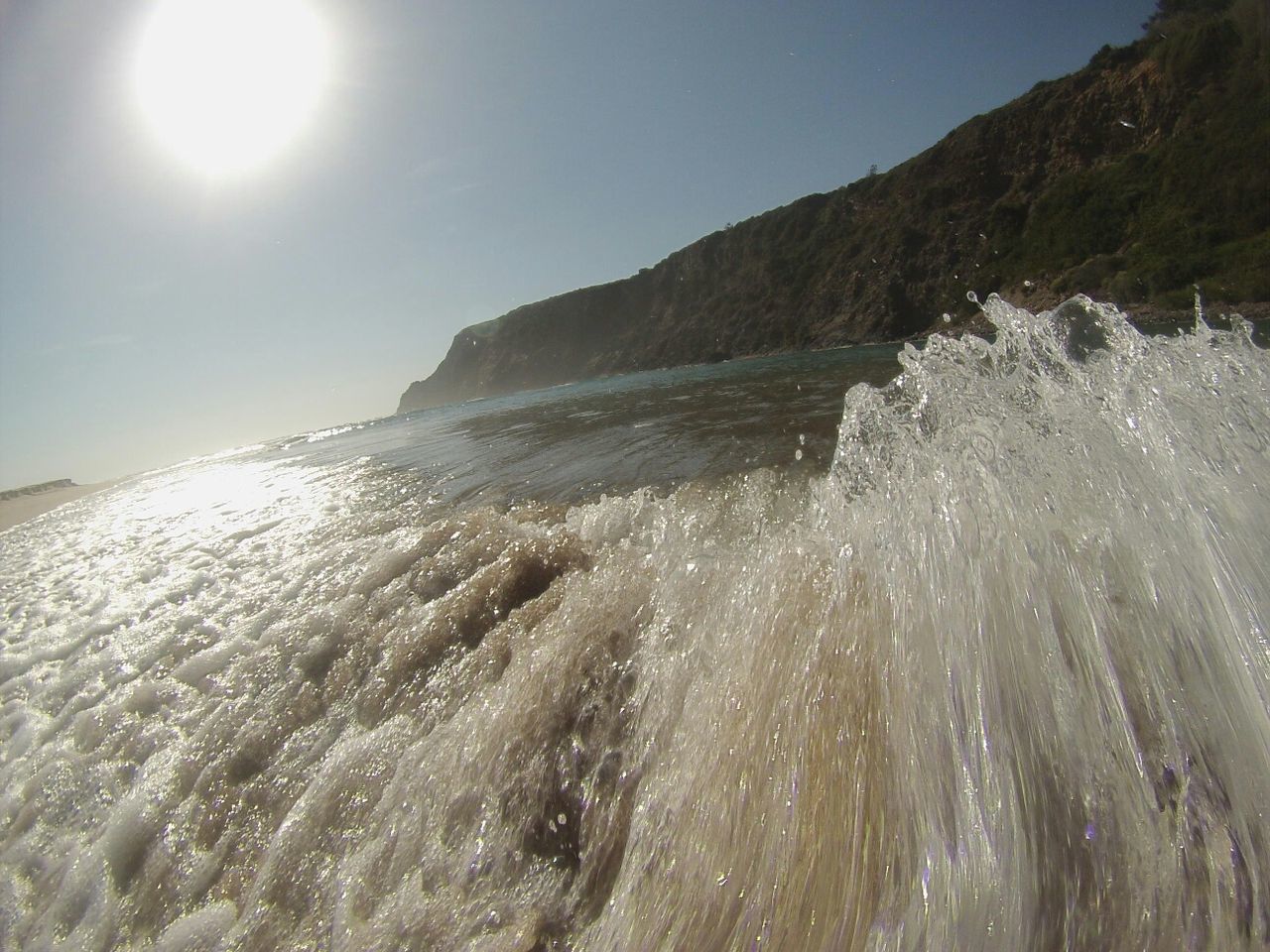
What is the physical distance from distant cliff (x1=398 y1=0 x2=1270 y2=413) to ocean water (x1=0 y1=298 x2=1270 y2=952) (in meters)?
26.6

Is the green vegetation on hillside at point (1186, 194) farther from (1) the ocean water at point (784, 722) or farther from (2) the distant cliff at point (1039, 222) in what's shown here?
(1) the ocean water at point (784, 722)

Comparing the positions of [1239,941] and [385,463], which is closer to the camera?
[1239,941]

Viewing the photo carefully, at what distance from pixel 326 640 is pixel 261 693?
0.46m

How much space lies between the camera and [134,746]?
2.88 m

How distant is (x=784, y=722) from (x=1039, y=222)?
52496 mm

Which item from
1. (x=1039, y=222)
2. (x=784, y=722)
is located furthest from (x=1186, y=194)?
(x=784, y=722)

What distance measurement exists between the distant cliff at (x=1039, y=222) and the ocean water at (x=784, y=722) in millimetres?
26563

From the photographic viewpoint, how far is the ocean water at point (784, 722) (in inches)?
50.6

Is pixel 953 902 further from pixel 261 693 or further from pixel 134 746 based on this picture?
pixel 134 746

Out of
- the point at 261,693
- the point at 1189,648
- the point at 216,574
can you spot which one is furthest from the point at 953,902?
the point at 216,574

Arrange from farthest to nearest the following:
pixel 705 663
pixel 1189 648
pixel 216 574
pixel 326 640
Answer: pixel 216 574 < pixel 326 640 < pixel 705 663 < pixel 1189 648

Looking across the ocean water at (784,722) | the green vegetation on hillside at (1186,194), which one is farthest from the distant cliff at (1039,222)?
the ocean water at (784,722)

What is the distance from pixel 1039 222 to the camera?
135 ft

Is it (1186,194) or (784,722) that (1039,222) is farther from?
(784,722)
